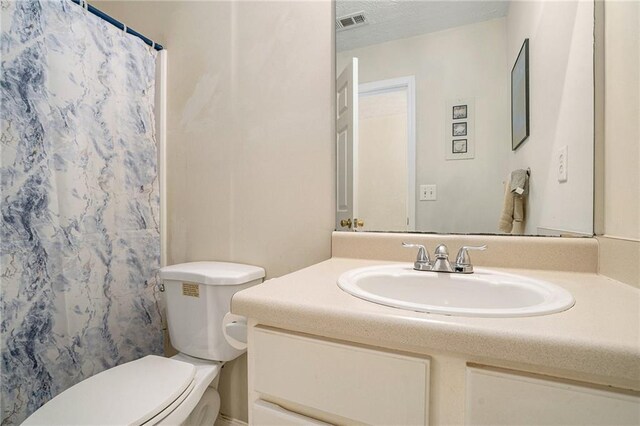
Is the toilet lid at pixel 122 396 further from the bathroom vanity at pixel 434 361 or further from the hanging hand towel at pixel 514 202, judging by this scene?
the hanging hand towel at pixel 514 202

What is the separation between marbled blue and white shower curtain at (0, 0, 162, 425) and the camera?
0.97 meters

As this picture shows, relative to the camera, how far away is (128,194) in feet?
4.33

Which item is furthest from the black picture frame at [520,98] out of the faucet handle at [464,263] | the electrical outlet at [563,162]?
the faucet handle at [464,263]

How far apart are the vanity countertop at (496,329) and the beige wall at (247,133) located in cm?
59

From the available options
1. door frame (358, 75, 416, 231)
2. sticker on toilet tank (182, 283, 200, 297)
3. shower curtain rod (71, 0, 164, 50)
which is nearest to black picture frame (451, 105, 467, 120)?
door frame (358, 75, 416, 231)

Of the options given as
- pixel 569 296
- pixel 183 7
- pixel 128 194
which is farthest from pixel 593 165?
pixel 183 7

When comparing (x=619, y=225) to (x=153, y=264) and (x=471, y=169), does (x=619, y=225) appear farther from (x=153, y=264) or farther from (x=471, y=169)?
(x=153, y=264)

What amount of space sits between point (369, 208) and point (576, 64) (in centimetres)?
73

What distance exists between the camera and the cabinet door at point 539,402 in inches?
16.4

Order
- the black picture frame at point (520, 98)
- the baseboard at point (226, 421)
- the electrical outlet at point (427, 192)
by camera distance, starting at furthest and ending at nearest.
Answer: the baseboard at point (226, 421) → the electrical outlet at point (427, 192) → the black picture frame at point (520, 98)

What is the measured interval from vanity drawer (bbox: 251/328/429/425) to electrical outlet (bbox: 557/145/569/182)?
0.77 m

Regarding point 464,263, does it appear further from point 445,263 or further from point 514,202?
point 514,202

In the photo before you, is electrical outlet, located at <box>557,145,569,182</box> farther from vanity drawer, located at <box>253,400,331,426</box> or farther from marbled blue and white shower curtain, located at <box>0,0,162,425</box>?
marbled blue and white shower curtain, located at <box>0,0,162,425</box>

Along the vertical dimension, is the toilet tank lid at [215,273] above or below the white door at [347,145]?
below
